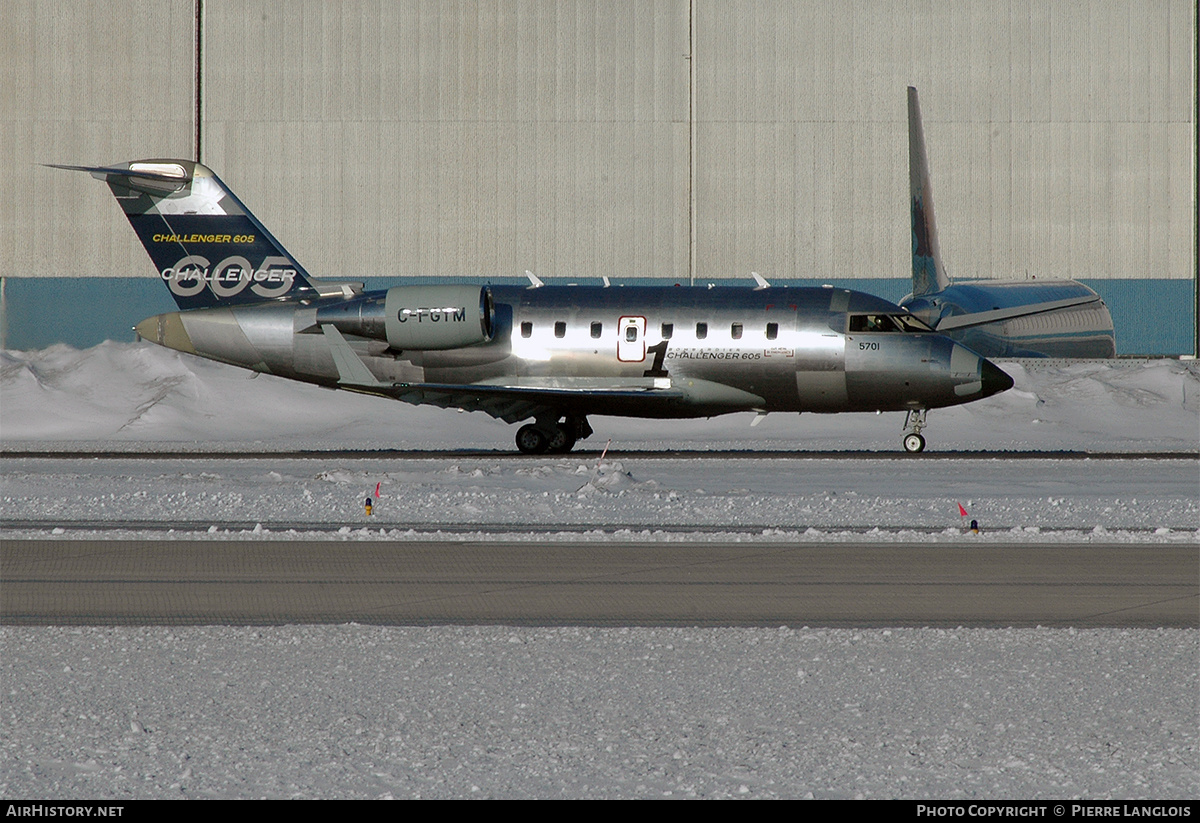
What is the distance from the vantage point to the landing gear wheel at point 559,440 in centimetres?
2727

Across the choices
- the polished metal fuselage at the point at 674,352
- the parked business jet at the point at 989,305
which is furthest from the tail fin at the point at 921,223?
the polished metal fuselage at the point at 674,352

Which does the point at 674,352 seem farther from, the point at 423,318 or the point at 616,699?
the point at 616,699

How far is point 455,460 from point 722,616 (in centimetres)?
1498

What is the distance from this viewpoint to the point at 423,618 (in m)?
10.9

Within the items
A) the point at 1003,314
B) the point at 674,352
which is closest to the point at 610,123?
the point at 1003,314

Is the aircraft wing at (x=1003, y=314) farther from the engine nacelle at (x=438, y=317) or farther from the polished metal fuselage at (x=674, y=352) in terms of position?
the engine nacelle at (x=438, y=317)

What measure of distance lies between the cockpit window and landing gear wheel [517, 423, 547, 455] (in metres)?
6.66

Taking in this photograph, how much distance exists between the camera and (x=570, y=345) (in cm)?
2644

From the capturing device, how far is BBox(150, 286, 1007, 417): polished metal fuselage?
25.8m

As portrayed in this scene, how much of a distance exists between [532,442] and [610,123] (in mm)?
17299

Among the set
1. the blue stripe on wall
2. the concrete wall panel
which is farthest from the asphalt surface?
the concrete wall panel

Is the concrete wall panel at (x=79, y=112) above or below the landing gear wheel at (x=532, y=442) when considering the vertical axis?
above

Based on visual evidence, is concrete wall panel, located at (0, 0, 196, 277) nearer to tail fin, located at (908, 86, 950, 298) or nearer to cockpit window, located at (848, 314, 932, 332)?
tail fin, located at (908, 86, 950, 298)

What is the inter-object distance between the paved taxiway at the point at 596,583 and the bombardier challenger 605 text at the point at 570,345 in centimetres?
1124
